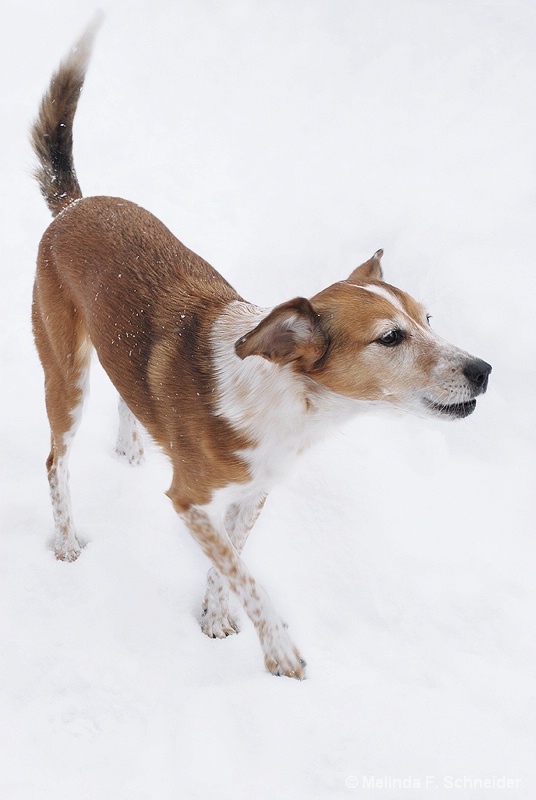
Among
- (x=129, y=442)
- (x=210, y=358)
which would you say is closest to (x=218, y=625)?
(x=210, y=358)

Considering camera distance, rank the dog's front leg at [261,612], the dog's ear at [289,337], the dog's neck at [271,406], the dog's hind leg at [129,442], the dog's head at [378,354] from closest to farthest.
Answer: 1. the dog's ear at [289,337]
2. the dog's head at [378,354]
3. the dog's neck at [271,406]
4. the dog's front leg at [261,612]
5. the dog's hind leg at [129,442]

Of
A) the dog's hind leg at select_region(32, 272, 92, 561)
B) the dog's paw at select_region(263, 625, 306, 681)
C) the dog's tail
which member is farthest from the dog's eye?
the dog's tail

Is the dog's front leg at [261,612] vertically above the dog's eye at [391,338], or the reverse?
the dog's eye at [391,338]

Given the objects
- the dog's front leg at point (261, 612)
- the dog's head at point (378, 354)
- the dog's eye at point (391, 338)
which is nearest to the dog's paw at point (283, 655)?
the dog's front leg at point (261, 612)

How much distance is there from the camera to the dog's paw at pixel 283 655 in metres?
3.03

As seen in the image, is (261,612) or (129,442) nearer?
(261,612)

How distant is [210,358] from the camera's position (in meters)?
3.09

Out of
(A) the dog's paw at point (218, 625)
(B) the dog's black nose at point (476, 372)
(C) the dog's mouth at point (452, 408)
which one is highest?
(B) the dog's black nose at point (476, 372)

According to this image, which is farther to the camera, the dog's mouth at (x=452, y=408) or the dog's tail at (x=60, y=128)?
the dog's tail at (x=60, y=128)

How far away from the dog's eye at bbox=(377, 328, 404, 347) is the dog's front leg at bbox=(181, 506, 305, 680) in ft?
3.57

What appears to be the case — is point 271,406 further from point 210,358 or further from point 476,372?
point 476,372

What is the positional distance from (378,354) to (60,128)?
2156 mm

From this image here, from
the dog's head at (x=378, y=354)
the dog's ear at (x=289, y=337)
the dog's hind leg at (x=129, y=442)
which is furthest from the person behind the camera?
the dog's hind leg at (x=129, y=442)

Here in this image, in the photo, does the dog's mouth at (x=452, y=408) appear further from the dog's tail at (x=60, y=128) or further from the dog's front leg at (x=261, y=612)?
the dog's tail at (x=60, y=128)
